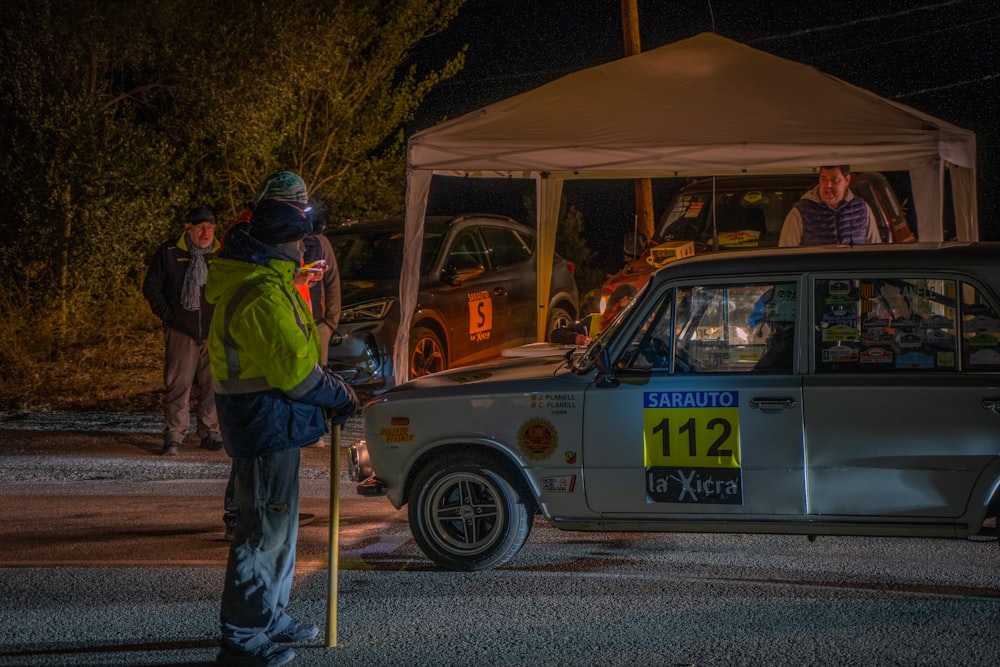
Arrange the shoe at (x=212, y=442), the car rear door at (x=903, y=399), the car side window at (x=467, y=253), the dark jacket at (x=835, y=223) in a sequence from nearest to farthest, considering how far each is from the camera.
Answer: the car rear door at (x=903, y=399), the dark jacket at (x=835, y=223), the shoe at (x=212, y=442), the car side window at (x=467, y=253)

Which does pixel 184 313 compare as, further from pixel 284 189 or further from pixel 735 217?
pixel 735 217

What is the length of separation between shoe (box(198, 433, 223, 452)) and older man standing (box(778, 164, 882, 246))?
4853mm

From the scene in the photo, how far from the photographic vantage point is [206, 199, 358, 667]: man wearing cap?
199 inches

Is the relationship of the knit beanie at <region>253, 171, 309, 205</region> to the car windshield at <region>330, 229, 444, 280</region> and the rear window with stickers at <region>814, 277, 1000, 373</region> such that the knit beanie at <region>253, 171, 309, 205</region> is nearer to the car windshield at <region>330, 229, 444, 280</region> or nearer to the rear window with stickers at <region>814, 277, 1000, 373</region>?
the rear window with stickers at <region>814, 277, 1000, 373</region>

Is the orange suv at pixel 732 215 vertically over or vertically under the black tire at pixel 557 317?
over

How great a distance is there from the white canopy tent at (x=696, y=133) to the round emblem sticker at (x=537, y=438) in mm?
4575

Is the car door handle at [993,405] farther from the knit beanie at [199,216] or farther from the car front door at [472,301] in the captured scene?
the car front door at [472,301]

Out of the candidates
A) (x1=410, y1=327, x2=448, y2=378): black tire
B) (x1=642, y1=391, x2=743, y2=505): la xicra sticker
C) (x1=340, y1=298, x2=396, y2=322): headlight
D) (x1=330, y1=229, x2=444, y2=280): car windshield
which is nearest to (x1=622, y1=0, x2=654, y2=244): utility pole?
(x1=330, y1=229, x2=444, y2=280): car windshield

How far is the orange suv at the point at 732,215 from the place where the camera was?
12.1m

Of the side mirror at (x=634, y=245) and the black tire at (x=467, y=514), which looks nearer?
the black tire at (x=467, y=514)

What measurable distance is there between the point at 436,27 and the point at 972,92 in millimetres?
23587

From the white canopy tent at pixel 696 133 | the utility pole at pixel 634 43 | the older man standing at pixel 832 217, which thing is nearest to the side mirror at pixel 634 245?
the white canopy tent at pixel 696 133

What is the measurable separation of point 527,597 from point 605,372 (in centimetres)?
114

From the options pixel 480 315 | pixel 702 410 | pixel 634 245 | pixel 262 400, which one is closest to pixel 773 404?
pixel 702 410
